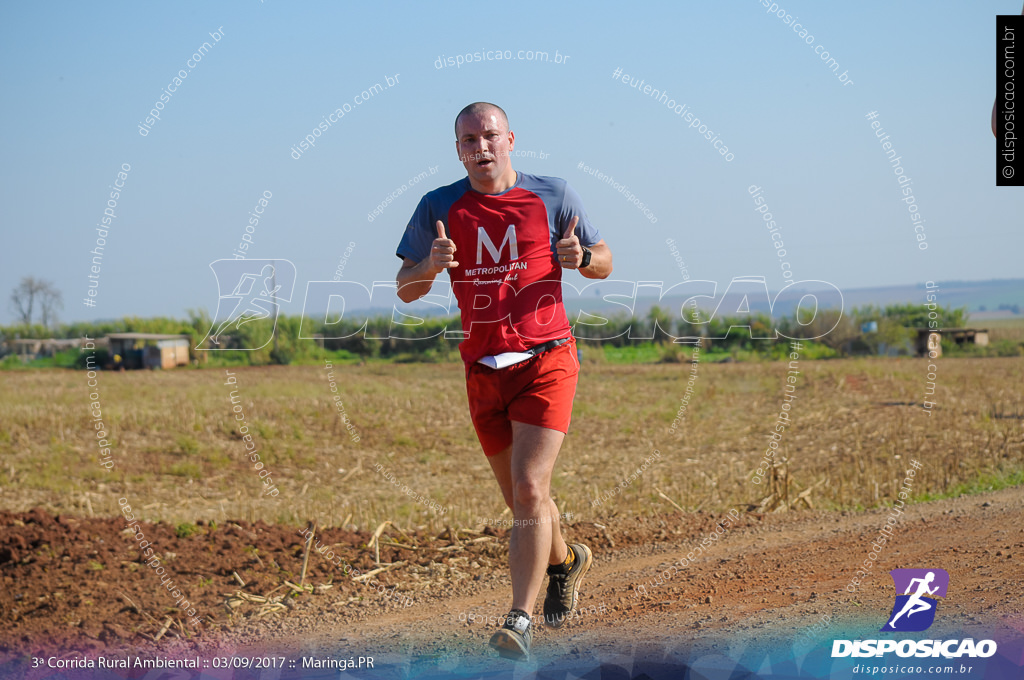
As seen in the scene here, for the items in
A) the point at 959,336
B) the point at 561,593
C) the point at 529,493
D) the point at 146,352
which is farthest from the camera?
the point at 146,352

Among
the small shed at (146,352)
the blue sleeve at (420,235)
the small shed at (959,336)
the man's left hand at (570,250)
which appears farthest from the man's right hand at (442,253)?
the small shed at (146,352)

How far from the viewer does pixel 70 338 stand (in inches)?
1149

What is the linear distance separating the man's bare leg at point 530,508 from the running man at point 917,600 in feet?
5.24

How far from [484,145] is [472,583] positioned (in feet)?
9.58

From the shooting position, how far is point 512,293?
4.07 m

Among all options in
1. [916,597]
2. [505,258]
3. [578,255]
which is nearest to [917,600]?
[916,597]

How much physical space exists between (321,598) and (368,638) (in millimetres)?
892

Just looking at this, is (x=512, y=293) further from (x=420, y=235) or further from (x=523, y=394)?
(x=420, y=235)

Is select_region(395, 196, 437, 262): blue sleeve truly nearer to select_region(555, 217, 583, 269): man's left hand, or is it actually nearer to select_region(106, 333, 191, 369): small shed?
select_region(555, 217, 583, 269): man's left hand

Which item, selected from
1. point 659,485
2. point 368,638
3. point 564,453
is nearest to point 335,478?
point 564,453

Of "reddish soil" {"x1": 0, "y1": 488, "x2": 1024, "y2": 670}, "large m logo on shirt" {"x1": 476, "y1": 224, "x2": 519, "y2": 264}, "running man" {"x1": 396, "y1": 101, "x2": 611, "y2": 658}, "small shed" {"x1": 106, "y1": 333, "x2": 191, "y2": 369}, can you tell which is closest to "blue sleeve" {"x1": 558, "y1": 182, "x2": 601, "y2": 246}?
"running man" {"x1": 396, "y1": 101, "x2": 611, "y2": 658}

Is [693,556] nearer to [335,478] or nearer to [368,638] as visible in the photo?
[368,638]

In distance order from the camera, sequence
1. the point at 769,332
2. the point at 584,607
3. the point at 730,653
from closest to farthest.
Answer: the point at 730,653, the point at 584,607, the point at 769,332

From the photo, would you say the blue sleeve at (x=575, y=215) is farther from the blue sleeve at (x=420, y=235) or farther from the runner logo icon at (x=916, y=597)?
the runner logo icon at (x=916, y=597)
